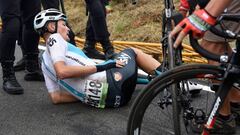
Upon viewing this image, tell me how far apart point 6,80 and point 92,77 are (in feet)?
3.34

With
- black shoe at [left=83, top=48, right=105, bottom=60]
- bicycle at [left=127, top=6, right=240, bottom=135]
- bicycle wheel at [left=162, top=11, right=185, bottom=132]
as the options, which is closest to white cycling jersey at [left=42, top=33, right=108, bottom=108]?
bicycle wheel at [left=162, top=11, right=185, bottom=132]

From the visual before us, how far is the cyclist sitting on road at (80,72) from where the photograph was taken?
402cm

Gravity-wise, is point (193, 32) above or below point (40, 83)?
above

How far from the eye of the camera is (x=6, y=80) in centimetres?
456

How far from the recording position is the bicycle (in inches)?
92.0

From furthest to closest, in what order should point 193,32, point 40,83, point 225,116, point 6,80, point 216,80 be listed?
point 40,83 < point 6,80 < point 225,116 < point 216,80 < point 193,32

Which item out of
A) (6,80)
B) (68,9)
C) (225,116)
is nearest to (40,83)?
(6,80)

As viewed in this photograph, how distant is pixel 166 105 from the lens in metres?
2.90

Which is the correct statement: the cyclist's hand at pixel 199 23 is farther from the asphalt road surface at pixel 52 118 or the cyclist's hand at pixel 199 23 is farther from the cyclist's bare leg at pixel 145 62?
the cyclist's bare leg at pixel 145 62

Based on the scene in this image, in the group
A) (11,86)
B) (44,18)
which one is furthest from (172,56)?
(11,86)

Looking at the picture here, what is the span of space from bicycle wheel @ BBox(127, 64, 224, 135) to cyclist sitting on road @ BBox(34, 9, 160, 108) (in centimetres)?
115

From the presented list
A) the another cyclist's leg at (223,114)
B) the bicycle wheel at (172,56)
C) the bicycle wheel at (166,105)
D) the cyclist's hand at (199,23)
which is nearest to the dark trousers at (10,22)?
the bicycle wheel at (172,56)

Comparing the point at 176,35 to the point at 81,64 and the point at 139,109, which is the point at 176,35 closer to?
the point at 139,109

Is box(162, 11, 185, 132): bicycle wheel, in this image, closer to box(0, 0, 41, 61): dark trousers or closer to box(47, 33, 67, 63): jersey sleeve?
box(47, 33, 67, 63): jersey sleeve
